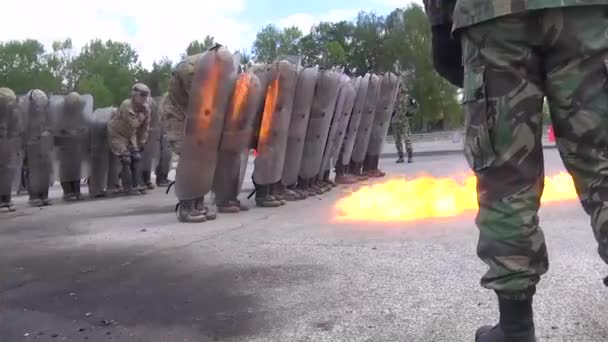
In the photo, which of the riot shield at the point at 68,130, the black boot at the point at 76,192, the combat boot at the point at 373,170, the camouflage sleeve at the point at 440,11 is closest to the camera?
the camouflage sleeve at the point at 440,11

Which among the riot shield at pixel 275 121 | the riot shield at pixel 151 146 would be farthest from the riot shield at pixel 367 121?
the riot shield at pixel 151 146

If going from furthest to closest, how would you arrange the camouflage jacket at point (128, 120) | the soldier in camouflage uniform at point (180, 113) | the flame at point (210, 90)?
the camouflage jacket at point (128, 120) < the soldier in camouflage uniform at point (180, 113) < the flame at point (210, 90)

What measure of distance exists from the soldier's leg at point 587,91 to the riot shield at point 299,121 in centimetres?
582

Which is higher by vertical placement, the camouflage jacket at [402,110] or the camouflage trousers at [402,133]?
the camouflage jacket at [402,110]

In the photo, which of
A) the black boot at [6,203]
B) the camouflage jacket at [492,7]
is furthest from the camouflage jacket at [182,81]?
the camouflage jacket at [492,7]

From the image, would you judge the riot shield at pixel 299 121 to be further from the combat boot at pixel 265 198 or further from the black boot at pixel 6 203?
the black boot at pixel 6 203

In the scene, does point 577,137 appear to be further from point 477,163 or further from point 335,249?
point 335,249

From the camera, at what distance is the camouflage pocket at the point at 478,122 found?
2031 mm

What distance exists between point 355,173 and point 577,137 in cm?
913

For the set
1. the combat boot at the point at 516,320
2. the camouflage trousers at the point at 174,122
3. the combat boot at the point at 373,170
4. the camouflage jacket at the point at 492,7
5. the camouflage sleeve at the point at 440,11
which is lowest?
the combat boot at the point at 373,170

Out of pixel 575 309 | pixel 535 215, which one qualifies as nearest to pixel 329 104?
pixel 575 309

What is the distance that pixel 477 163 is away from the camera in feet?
6.81

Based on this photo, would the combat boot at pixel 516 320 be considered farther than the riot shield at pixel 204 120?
No

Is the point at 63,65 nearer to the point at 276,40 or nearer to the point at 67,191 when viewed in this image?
the point at 276,40
